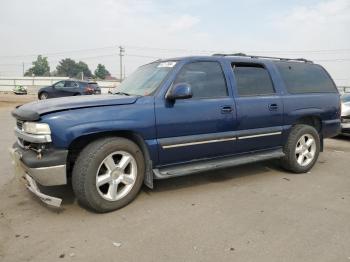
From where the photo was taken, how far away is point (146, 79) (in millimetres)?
4938

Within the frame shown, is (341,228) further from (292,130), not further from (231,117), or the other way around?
(292,130)

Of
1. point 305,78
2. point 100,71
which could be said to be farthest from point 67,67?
point 305,78

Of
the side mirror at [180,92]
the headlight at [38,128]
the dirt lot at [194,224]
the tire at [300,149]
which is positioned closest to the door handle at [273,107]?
the tire at [300,149]

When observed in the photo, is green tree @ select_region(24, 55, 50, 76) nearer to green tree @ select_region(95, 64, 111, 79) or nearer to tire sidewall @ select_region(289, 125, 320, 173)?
green tree @ select_region(95, 64, 111, 79)

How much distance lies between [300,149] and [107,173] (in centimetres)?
333

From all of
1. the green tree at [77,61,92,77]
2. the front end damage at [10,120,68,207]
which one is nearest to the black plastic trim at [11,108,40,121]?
the front end damage at [10,120,68,207]

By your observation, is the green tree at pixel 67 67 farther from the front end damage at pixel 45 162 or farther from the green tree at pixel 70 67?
the front end damage at pixel 45 162

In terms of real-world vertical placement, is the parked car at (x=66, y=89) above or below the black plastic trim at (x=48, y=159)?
above

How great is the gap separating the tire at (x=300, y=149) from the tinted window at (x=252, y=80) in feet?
2.75

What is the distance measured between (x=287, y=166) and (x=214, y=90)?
194cm

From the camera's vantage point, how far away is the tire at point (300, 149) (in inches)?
225

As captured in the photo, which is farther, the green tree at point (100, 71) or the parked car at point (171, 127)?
the green tree at point (100, 71)

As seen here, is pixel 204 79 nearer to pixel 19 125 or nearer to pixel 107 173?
pixel 107 173

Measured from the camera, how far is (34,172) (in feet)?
12.4
